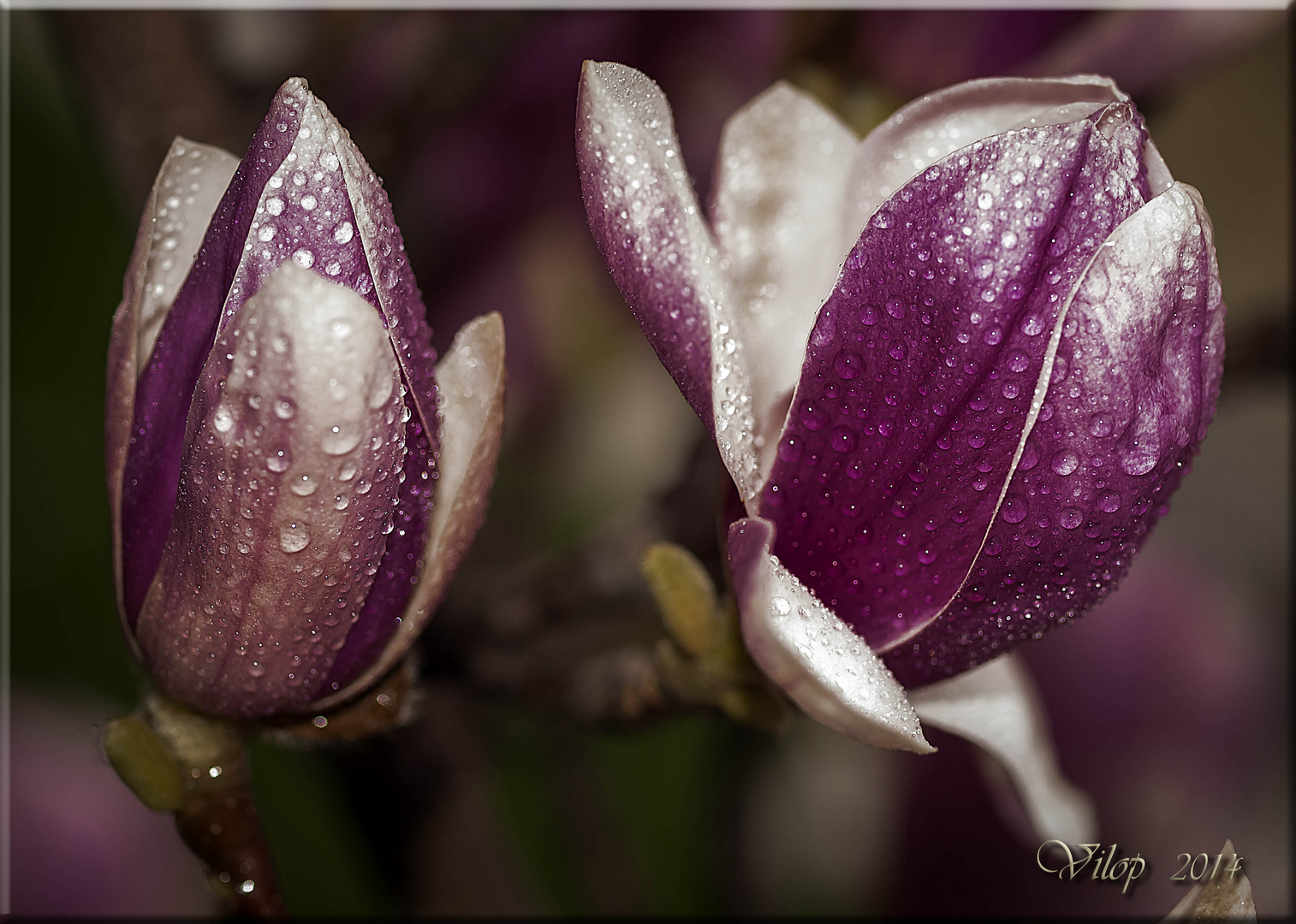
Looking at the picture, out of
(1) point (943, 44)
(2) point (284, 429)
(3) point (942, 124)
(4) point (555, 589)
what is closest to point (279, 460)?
(2) point (284, 429)

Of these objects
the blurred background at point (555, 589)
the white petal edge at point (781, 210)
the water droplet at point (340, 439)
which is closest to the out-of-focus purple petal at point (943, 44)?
the blurred background at point (555, 589)

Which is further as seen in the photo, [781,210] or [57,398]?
[57,398]

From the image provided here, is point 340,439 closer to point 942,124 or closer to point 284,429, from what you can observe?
point 284,429

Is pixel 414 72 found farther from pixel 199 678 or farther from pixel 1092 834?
pixel 1092 834

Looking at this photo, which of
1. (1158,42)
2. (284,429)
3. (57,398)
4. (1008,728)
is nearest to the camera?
(284,429)

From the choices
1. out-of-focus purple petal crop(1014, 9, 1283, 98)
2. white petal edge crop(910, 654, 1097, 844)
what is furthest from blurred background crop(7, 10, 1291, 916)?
white petal edge crop(910, 654, 1097, 844)

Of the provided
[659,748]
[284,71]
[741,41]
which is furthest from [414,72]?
[659,748]
